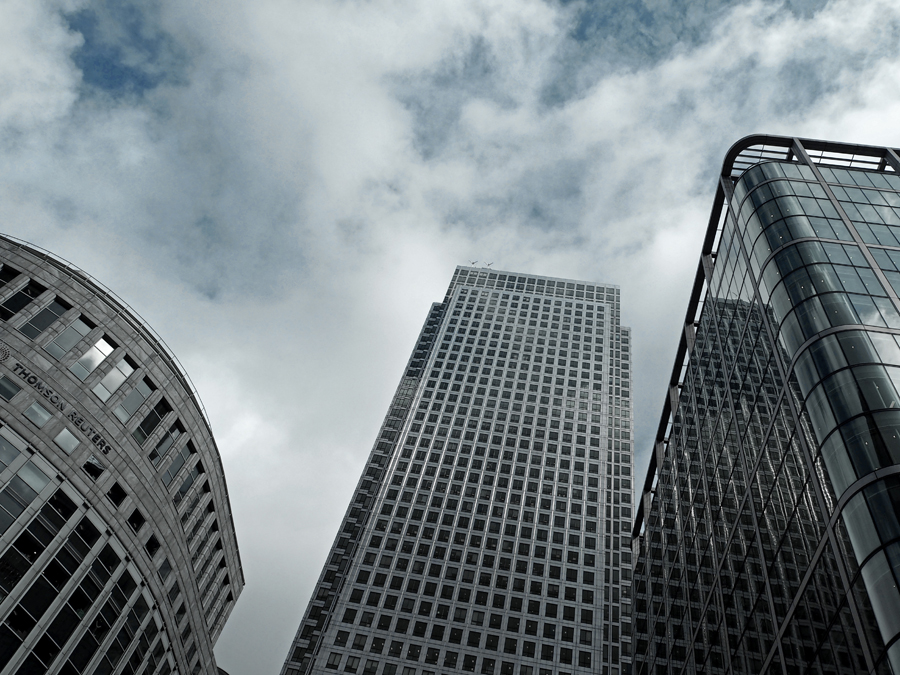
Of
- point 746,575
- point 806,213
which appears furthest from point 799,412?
point 806,213

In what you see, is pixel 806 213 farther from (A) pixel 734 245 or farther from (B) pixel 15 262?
(B) pixel 15 262

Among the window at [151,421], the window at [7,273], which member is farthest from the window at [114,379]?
the window at [7,273]

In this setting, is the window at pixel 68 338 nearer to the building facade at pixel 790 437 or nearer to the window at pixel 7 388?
the window at pixel 7 388

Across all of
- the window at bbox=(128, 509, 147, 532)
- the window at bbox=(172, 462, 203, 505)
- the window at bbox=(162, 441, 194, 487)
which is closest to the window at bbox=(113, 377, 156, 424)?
the window at bbox=(162, 441, 194, 487)

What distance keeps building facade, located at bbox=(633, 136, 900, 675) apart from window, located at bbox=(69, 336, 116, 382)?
43039mm

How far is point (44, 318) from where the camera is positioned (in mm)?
39500

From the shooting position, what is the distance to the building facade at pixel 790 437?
2409cm

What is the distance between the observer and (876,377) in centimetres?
2592

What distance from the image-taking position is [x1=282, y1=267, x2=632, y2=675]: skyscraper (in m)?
80.2

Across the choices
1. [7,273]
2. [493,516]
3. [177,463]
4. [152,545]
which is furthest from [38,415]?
[493,516]

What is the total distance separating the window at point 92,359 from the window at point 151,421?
5.33m

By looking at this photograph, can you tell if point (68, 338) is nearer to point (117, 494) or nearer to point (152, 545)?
point (117, 494)

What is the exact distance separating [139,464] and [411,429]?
6990 cm

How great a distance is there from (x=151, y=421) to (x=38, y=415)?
8.91m
